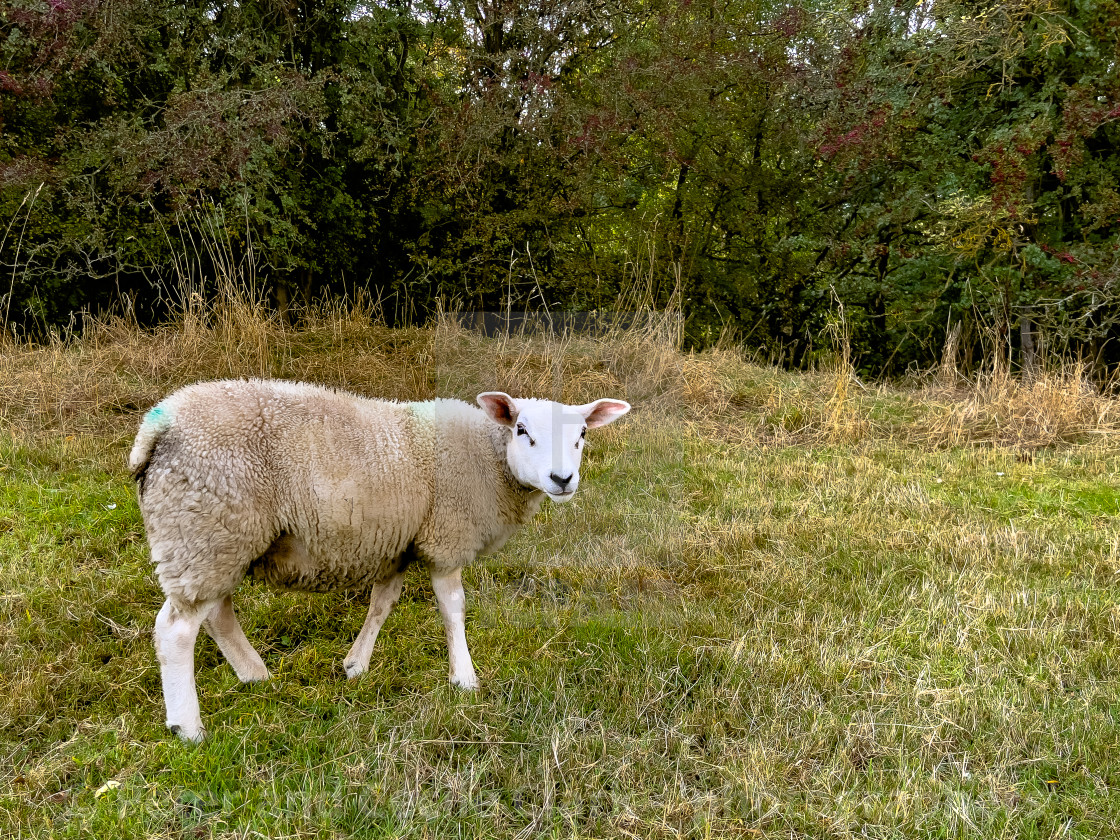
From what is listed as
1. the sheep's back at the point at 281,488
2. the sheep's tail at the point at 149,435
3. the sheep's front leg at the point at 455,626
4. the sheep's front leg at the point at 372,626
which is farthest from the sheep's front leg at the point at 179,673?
the sheep's front leg at the point at 455,626

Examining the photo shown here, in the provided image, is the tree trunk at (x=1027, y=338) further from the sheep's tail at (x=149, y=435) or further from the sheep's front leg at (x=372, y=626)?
the sheep's tail at (x=149, y=435)

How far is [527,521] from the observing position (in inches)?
120

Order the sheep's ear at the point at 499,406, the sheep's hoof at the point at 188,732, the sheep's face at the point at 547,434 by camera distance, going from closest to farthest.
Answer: the sheep's hoof at the point at 188,732 < the sheep's face at the point at 547,434 < the sheep's ear at the point at 499,406

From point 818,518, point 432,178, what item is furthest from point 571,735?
point 432,178

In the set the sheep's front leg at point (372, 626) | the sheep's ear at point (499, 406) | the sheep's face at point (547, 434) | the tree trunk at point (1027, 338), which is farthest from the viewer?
the tree trunk at point (1027, 338)

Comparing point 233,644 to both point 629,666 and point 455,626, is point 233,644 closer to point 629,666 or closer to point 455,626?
point 455,626

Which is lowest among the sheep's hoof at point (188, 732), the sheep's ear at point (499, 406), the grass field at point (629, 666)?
the sheep's hoof at point (188, 732)

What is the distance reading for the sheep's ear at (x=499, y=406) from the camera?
268 centimetres

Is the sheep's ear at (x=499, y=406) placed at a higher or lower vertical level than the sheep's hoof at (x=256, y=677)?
higher

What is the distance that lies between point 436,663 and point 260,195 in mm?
6009

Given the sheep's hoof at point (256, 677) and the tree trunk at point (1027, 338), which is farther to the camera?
the tree trunk at point (1027, 338)

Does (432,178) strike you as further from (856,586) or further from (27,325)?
(856,586)

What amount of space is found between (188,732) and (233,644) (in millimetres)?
400

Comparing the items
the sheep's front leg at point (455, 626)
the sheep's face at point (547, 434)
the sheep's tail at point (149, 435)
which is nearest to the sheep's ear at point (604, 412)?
the sheep's face at point (547, 434)
